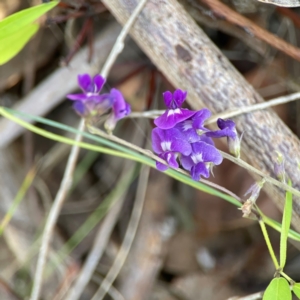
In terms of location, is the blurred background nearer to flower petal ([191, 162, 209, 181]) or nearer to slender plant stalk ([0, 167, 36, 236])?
slender plant stalk ([0, 167, 36, 236])

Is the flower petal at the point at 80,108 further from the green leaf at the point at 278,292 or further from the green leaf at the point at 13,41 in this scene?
the green leaf at the point at 278,292

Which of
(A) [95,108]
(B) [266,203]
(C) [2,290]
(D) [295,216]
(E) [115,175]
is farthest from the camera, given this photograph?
(E) [115,175]

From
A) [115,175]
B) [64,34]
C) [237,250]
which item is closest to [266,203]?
[237,250]

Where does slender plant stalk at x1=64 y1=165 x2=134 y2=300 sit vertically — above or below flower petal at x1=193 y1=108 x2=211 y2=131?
below

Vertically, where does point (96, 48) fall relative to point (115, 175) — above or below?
above

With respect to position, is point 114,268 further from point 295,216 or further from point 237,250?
point 295,216

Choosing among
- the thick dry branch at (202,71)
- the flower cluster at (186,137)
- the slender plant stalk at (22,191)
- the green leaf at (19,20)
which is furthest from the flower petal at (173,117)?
the slender plant stalk at (22,191)

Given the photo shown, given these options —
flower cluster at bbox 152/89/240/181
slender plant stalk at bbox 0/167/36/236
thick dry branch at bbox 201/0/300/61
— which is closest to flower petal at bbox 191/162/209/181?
flower cluster at bbox 152/89/240/181
